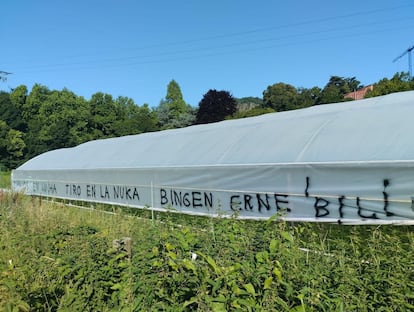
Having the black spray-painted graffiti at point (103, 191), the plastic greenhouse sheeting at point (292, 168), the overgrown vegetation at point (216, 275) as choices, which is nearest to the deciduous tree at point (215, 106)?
the black spray-painted graffiti at point (103, 191)

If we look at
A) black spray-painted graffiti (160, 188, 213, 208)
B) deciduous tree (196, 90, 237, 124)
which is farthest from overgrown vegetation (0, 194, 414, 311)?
deciduous tree (196, 90, 237, 124)

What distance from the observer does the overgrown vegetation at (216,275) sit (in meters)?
2.08

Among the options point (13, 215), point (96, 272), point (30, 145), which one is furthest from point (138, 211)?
point (30, 145)

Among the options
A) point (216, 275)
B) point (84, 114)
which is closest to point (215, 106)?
point (84, 114)

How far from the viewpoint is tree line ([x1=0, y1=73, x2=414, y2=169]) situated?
4559cm

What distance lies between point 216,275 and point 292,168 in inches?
198

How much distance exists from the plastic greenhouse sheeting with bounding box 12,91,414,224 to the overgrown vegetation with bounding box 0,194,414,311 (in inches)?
35.7

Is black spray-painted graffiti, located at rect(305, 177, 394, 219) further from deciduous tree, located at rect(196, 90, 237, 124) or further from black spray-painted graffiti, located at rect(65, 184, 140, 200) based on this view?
deciduous tree, located at rect(196, 90, 237, 124)

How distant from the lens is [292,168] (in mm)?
7047

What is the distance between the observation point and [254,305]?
78.5 inches

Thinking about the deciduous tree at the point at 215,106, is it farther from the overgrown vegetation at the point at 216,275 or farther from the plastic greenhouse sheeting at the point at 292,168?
the overgrown vegetation at the point at 216,275

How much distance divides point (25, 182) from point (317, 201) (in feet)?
53.0

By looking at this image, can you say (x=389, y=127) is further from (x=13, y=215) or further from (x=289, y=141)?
(x=13, y=215)

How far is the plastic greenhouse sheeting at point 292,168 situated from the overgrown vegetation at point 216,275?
35.7 inches
